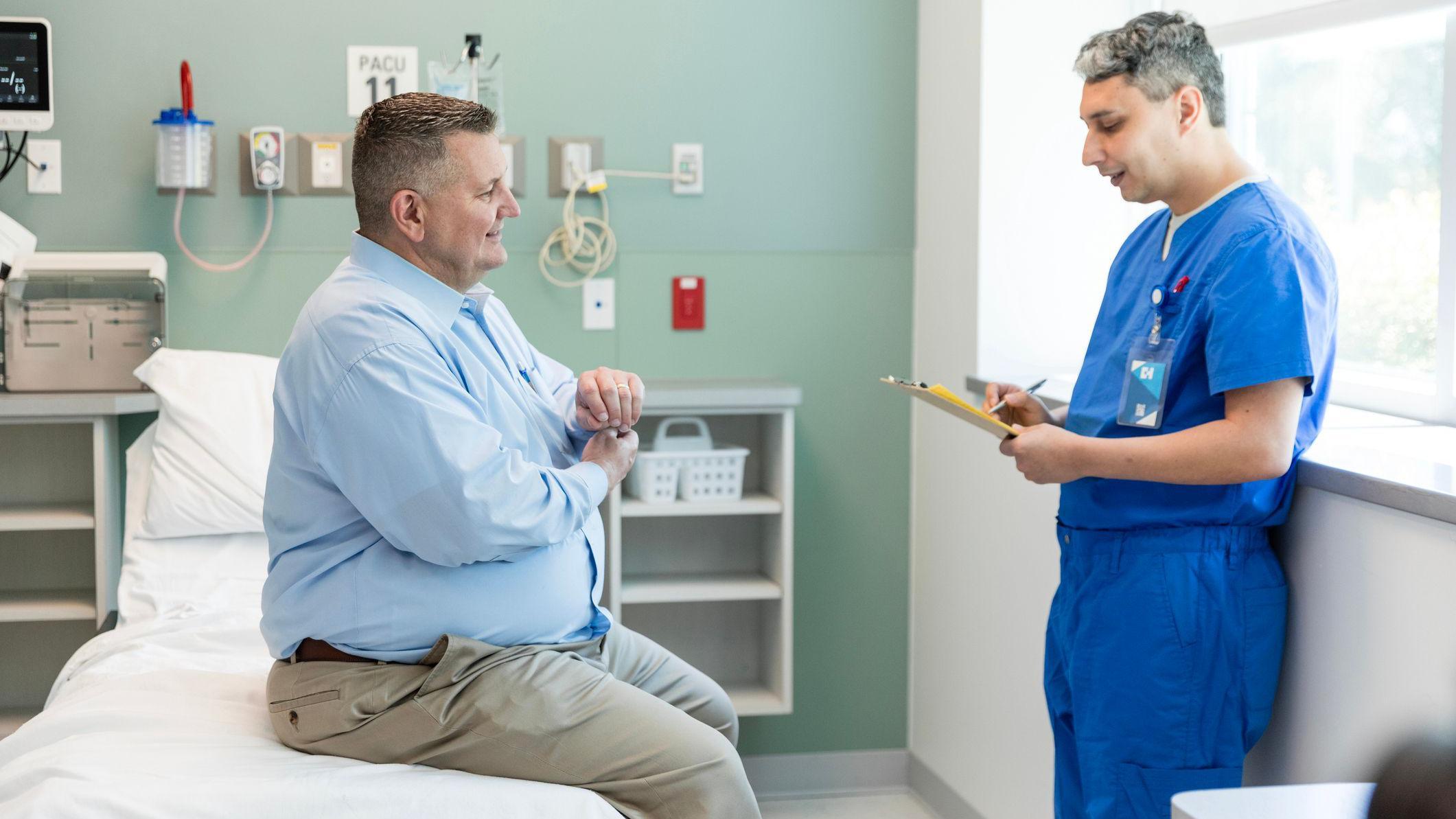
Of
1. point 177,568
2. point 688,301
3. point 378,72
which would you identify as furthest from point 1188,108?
point 177,568

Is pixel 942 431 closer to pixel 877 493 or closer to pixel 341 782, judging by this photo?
pixel 877 493

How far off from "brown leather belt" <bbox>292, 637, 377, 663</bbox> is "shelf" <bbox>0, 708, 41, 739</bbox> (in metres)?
1.36

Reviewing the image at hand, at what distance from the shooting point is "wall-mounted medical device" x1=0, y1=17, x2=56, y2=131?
8.91 ft

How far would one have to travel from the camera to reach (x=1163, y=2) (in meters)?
2.70

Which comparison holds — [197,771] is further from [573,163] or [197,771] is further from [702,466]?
[573,163]

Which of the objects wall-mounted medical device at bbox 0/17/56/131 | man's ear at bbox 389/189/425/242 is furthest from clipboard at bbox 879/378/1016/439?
wall-mounted medical device at bbox 0/17/56/131

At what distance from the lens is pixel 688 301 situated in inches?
121

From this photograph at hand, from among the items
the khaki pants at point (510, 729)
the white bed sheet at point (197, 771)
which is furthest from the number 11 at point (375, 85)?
the khaki pants at point (510, 729)

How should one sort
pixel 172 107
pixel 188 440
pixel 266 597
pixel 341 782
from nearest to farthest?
1. pixel 341 782
2. pixel 266 597
3. pixel 188 440
4. pixel 172 107

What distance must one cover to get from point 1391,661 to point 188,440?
7.27 ft

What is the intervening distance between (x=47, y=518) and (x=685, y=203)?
1.54 metres

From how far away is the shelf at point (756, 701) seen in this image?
296 cm

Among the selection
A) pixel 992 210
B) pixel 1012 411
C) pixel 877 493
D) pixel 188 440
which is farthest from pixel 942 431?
pixel 188 440

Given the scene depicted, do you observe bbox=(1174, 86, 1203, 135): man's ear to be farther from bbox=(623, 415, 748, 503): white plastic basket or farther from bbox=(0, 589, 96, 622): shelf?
bbox=(0, 589, 96, 622): shelf
